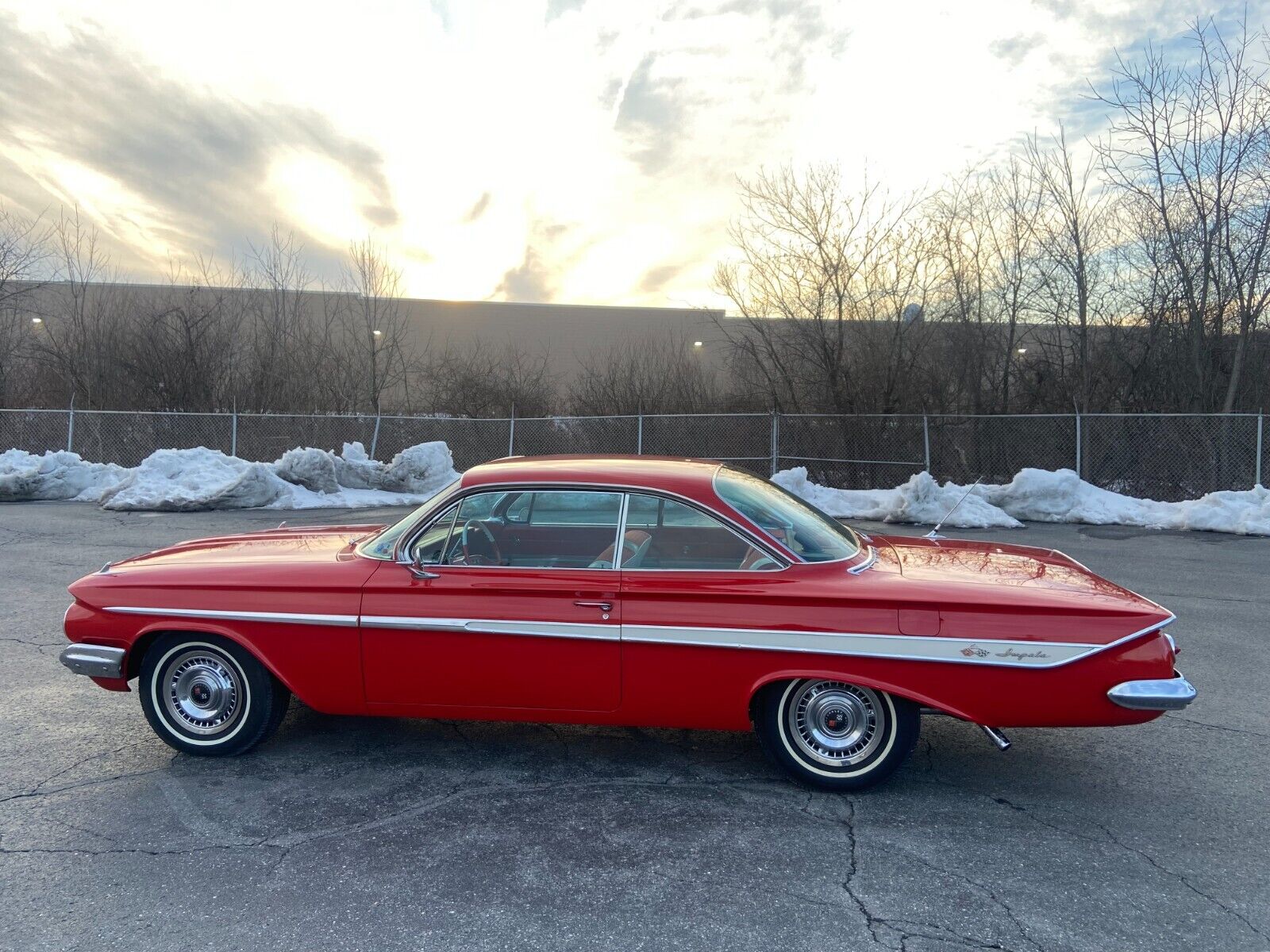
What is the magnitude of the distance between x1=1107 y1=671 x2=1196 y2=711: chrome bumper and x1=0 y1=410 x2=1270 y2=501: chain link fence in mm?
12948

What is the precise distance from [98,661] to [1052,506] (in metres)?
13.4

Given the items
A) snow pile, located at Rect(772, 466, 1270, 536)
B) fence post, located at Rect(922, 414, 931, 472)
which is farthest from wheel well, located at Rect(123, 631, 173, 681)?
fence post, located at Rect(922, 414, 931, 472)

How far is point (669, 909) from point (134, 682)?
415cm

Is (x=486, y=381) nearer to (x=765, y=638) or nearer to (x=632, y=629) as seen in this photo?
(x=632, y=629)

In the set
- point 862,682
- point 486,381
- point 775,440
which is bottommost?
point 862,682

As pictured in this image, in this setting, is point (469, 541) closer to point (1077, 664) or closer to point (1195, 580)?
point (1077, 664)

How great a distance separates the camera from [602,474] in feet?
14.0

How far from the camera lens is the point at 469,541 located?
13.6ft

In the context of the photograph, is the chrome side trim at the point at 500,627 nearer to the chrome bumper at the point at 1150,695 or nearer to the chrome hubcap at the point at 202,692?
the chrome hubcap at the point at 202,692

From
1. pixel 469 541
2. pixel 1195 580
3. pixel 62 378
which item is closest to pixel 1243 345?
pixel 1195 580

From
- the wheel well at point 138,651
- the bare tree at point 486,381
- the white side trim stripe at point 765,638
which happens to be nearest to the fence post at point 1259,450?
the white side trim stripe at point 765,638

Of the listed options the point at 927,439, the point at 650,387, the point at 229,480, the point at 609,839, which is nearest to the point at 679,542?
the point at 609,839

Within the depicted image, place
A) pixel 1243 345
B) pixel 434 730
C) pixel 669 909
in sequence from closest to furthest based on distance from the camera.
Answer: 1. pixel 669 909
2. pixel 434 730
3. pixel 1243 345

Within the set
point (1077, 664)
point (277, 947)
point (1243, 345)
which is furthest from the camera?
point (1243, 345)
